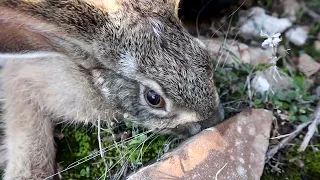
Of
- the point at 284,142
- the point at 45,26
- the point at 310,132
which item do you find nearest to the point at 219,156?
the point at 284,142

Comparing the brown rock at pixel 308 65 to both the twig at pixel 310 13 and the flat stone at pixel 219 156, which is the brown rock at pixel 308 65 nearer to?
the twig at pixel 310 13

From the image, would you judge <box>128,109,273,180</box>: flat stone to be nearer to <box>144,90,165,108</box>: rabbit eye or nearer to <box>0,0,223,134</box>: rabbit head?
<box>0,0,223,134</box>: rabbit head

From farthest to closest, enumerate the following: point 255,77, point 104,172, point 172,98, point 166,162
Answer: point 255,77 < point 104,172 < point 166,162 < point 172,98

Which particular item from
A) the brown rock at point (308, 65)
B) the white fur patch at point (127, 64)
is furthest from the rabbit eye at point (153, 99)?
the brown rock at point (308, 65)

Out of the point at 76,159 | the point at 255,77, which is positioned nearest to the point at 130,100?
the point at 76,159

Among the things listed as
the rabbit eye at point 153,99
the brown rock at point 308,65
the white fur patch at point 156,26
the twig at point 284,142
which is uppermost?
the white fur patch at point 156,26

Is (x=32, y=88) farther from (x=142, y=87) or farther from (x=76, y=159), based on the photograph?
(x=142, y=87)

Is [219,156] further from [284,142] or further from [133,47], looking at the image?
[133,47]
